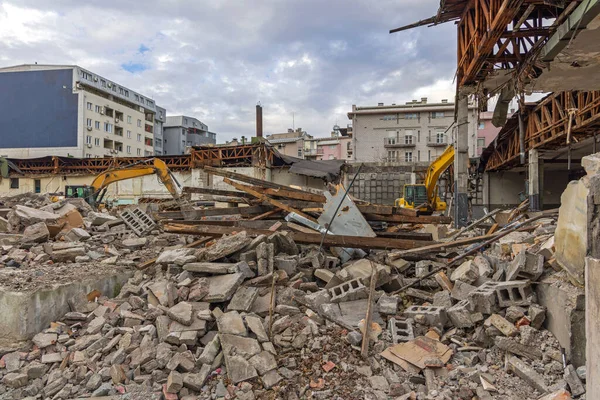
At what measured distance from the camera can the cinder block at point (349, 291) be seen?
4695 mm

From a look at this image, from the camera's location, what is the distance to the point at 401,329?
4102 millimetres

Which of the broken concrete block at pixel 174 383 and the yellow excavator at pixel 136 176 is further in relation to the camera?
the yellow excavator at pixel 136 176

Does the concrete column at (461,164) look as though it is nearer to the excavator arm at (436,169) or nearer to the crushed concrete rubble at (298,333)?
the excavator arm at (436,169)

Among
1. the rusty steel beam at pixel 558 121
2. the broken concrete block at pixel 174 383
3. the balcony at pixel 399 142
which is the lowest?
the broken concrete block at pixel 174 383

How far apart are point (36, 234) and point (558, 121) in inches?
581

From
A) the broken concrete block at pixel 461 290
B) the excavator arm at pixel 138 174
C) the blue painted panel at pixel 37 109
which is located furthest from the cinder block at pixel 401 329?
the blue painted panel at pixel 37 109

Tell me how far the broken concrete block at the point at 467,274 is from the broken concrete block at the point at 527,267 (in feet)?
1.55

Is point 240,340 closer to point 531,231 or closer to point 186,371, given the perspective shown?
point 186,371

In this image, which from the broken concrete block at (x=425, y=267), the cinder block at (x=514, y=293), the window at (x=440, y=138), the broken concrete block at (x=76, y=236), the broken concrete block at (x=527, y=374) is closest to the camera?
the broken concrete block at (x=527, y=374)

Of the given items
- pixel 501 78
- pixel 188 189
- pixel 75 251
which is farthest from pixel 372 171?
pixel 75 251

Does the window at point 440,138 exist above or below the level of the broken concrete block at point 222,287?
above

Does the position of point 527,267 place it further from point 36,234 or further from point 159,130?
point 159,130

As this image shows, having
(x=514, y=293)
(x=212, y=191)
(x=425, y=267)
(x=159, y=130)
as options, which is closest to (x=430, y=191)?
(x=212, y=191)

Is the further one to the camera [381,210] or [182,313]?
[381,210]
